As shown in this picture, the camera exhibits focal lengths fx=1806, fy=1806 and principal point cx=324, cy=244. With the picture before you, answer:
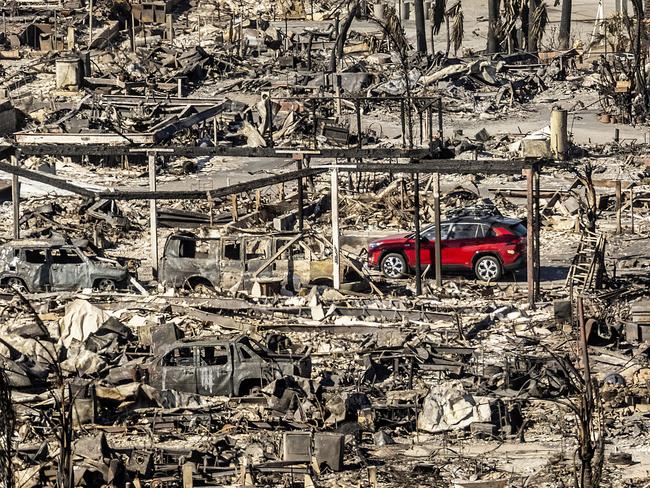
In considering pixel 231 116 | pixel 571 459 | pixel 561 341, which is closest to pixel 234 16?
pixel 231 116

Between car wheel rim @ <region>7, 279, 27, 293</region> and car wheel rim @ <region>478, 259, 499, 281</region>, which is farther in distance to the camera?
car wheel rim @ <region>478, 259, 499, 281</region>

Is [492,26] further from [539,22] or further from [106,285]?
[106,285]

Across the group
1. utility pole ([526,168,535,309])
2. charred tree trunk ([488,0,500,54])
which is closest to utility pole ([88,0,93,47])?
charred tree trunk ([488,0,500,54])

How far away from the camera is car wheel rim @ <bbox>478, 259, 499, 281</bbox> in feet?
112

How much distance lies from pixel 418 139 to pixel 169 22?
19.6 m

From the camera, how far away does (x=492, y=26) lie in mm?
60125

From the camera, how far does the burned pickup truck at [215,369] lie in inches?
1045

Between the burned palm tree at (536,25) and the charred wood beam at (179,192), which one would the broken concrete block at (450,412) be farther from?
the burned palm tree at (536,25)

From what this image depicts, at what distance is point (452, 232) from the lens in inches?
1363

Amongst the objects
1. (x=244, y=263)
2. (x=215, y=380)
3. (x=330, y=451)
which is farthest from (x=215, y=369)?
(x=244, y=263)

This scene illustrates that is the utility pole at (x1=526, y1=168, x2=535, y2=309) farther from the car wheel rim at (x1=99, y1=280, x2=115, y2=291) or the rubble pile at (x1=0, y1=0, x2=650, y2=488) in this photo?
the car wheel rim at (x1=99, y1=280, x2=115, y2=291)

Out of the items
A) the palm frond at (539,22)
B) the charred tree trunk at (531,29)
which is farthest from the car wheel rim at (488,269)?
the charred tree trunk at (531,29)

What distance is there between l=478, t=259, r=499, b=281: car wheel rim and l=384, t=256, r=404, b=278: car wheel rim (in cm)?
153

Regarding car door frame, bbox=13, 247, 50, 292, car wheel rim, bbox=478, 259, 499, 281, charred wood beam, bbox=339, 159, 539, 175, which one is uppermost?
charred wood beam, bbox=339, 159, 539, 175
